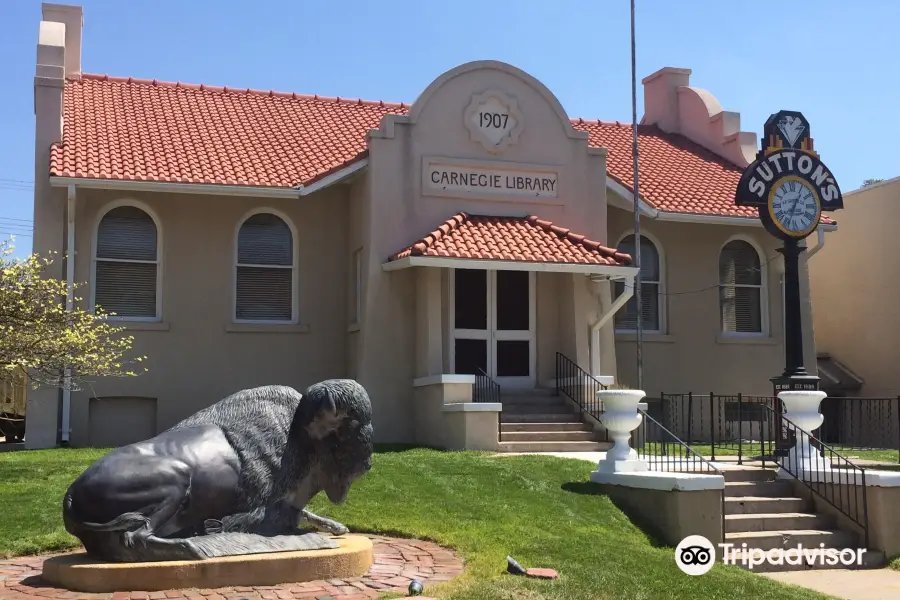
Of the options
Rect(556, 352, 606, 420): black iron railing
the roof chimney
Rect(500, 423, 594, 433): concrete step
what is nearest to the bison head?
Rect(500, 423, 594, 433): concrete step

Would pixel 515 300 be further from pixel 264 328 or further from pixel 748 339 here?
pixel 748 339

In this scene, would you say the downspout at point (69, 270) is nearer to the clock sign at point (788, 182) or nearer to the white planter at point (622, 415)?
the white planter at point (622, 415)

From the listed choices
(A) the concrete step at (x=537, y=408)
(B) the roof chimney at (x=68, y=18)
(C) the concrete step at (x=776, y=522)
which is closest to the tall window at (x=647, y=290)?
(A) the concrete step at (x=537, y=408)

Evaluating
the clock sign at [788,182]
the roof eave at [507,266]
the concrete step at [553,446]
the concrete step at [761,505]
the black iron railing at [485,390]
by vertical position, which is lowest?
the concrete step at [761,505]

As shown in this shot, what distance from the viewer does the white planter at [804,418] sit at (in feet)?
42.7

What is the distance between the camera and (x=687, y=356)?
20.9 meters

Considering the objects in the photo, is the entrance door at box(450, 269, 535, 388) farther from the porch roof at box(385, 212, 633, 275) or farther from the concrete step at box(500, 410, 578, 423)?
the concrete step at box(500, 410, 578, 423)

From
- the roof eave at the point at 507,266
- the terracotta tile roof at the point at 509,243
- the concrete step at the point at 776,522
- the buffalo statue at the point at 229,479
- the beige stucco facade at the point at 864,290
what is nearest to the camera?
the buffalo statue at the point at 229,479

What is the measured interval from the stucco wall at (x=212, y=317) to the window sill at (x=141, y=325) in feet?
0.06

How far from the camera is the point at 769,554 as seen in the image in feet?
37.3

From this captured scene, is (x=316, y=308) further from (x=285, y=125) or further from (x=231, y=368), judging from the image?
(x=285, y=125)

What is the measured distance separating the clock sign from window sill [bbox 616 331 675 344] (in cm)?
559

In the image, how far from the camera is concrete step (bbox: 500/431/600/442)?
53.0ft

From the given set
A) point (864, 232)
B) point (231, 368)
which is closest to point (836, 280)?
point (864, 232)
